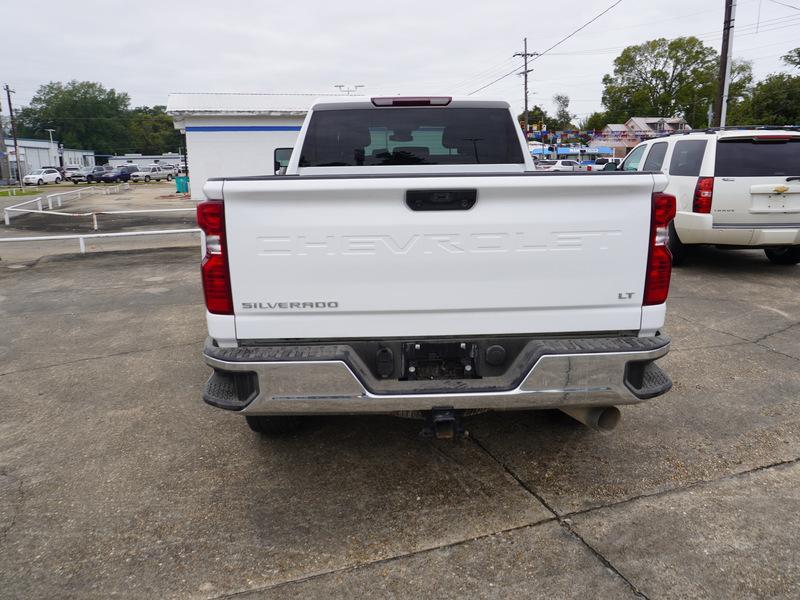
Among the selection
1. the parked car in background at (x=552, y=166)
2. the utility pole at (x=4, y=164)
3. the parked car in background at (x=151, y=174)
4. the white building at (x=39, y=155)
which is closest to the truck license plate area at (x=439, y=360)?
the parked car in background at (x=552, y=166)

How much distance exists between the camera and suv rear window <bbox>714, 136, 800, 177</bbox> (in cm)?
798

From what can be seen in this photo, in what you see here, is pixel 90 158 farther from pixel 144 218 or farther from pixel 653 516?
pixel 653 516

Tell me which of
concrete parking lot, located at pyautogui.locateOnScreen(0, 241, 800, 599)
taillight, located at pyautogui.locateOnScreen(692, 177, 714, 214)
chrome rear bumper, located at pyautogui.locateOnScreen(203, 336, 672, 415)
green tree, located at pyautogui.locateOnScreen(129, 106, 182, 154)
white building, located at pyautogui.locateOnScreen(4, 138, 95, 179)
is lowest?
concrete parking lot, located at pyautogui.locateOnScreen(0, 241, 800, 599)

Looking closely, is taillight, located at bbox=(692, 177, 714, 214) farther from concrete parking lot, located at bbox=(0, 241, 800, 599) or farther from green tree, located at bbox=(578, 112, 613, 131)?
green tree, located at bbox=(578, 112, 613, 131)

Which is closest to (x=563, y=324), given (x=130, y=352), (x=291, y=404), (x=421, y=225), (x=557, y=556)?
(x=421, y=225)

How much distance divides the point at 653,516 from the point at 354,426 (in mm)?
1892

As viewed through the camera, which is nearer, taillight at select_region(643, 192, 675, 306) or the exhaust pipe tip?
taillight at select_region(643, 192, 675, 306)

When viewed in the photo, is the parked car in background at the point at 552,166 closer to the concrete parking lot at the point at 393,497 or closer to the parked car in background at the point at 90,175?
the concrete parking lot at the point at 393,497

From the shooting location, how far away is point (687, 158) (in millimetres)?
8711

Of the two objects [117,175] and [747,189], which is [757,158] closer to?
[747,189]

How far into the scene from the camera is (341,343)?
2.88m

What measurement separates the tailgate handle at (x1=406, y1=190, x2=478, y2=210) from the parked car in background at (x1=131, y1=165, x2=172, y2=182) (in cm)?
6152

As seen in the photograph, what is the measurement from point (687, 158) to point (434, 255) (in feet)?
24.0

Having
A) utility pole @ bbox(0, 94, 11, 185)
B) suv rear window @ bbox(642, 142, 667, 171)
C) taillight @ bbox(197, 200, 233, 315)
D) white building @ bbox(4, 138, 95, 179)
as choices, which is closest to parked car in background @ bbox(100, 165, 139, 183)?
utility pole @ bbox(0, 94, 11, 185)
